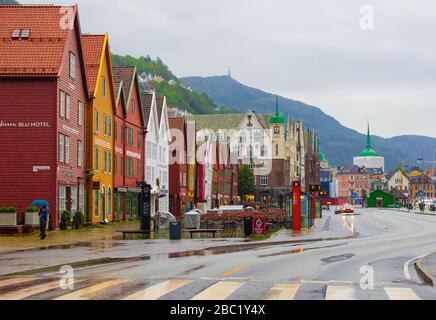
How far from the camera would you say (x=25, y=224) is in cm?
4244

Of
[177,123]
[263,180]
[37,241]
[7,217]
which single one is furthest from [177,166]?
[263,180]

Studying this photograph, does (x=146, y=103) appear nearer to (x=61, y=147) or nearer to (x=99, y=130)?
(x=99, y=130)

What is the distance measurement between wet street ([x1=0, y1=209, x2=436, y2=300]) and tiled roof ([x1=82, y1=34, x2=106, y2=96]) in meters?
26.4

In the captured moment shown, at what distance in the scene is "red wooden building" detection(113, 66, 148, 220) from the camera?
63.6 m

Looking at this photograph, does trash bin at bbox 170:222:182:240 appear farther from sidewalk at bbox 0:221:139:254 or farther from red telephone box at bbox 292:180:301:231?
red telephone box at bbox 292:180:301:231

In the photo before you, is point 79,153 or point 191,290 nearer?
point 191,290

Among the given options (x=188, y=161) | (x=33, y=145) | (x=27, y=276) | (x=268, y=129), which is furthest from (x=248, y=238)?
(x=268, y=129)

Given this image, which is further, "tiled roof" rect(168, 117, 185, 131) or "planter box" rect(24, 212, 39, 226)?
"tiled roof" rect(168, 117, 185, 131)

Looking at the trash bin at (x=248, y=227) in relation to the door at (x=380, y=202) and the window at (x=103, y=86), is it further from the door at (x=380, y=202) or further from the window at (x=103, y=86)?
the door at (x=380, y=202)

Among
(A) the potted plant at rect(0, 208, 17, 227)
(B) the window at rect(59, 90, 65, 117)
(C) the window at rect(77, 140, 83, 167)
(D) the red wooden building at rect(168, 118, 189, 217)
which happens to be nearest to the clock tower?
(D) the red wooden building at rect(168, 118, 189, 217)

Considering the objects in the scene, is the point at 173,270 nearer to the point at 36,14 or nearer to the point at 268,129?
the point at 36,14

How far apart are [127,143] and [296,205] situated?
78.4 feet

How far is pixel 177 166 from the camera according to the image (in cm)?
8756

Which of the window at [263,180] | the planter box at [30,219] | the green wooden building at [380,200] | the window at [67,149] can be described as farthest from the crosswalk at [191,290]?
the green wooden building at [380,200]
